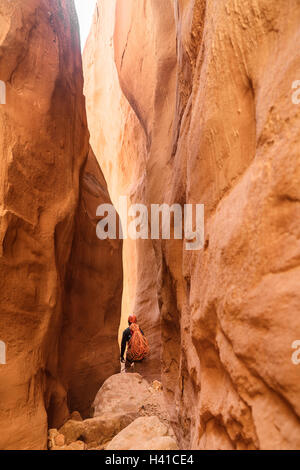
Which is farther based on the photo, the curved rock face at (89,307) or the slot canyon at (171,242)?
the curved rock face at (89,307)

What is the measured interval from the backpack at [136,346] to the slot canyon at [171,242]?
1.06 feet

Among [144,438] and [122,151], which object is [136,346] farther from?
[122,151]

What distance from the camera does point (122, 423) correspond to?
3289 millimetres

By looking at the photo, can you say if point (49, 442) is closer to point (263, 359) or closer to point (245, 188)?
point (263, 359)

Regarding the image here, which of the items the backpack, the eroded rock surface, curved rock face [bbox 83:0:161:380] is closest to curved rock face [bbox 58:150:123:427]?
the backpack

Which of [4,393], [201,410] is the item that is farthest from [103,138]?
[201,410]

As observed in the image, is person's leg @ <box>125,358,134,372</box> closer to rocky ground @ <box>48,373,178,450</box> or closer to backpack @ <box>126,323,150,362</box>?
backpack @ <box>126,323,150,362</box>

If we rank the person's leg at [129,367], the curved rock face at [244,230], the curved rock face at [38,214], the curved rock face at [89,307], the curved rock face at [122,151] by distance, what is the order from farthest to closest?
the curved rock face at [122,151]
the person's leg at [129,367]
the curved rock face at [89,307]
the curved rock face at [38,214]
the curved rock face at [244,230]

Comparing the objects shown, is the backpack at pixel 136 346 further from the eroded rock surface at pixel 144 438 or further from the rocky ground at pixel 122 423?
the eroded rock surface at pixel 144 438

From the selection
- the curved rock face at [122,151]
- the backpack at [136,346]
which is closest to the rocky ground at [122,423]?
the backpack at [136,346]

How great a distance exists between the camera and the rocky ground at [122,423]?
2176mm

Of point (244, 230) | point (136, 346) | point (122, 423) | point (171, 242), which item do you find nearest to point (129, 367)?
point (136, 346)
